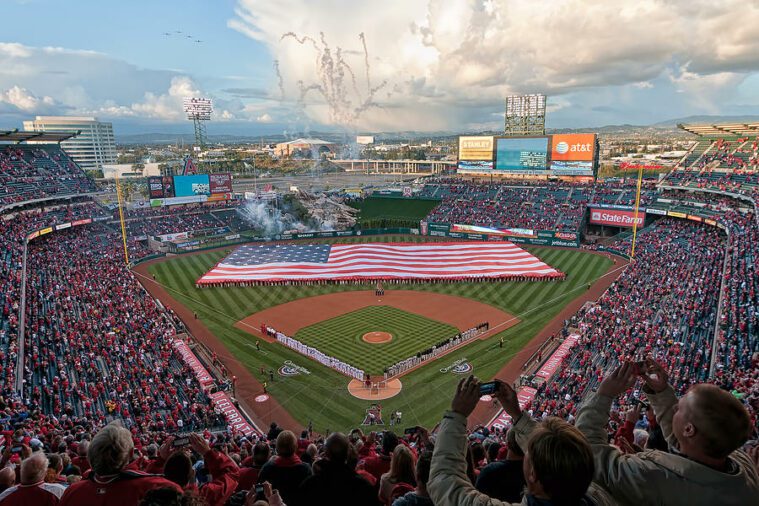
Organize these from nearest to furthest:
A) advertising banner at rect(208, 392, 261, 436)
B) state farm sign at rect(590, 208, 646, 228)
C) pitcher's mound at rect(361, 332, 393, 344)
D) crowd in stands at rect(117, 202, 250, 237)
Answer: advertising banner at rect(208, 392, 261, 436), pitcher's mound at rect(361, 332, 393, 344), state farm sign at rect(590, 208, 646, 228), crowd in stands at rect(117, 202, 250, 237)

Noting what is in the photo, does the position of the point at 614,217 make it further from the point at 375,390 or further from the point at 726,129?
the point at 375,390

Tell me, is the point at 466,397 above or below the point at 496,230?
above

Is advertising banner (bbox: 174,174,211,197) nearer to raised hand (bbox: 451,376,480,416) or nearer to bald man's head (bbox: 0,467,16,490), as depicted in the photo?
bald man's head (bbox: 0,467,16,490)

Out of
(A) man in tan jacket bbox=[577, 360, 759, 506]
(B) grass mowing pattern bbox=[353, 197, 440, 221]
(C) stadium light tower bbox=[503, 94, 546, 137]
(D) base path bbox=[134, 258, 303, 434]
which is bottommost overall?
(D) base path bbox=[134, 258, 303, 434]

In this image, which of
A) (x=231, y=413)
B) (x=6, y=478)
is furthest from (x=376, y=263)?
(x=6, y=478)

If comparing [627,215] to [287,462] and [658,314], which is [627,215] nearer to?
[658,314]

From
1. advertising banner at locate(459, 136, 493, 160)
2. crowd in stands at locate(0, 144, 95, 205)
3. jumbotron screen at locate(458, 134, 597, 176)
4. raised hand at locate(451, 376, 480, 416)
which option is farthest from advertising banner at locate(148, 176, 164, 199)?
raised hand at locate(451, 376, 480, 416)

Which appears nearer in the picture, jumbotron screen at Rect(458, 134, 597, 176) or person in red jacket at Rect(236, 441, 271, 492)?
person in red jacket at Rect(236, 441, 271, 492)
